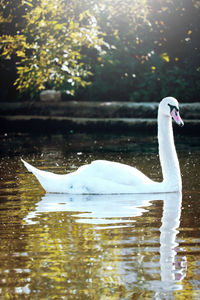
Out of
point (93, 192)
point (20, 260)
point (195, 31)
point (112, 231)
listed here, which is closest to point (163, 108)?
point (93, 192)

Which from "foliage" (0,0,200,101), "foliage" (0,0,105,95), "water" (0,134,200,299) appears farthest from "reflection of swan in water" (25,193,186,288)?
"foliage" (0,0,200,101)

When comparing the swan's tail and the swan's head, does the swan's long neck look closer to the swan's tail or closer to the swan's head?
the swan's head

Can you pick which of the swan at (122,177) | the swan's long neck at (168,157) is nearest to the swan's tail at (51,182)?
the swan at (122,177)

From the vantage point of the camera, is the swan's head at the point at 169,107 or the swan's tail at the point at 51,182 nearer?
the swan's tail at the point at 51,182

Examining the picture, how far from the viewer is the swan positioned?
9406mm

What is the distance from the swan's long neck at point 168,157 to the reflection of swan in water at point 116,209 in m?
0.16

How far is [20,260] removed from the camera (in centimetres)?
625

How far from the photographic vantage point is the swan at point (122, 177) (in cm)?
941

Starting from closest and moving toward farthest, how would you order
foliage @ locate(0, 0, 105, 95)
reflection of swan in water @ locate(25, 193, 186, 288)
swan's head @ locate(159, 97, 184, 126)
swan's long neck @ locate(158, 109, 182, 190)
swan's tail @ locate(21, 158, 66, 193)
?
reflection of swan in water @ locate(25, 193, 186, 288)
swan's long neck @ locate(158, 109, 182, 190)
swan's tail @ locate(21, 158, 66, 193)
swan's head @ locate(159, 97, 184, 126)
foliage @ locate(0, 0, 105, 95)

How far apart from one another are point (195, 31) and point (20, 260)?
16887 mm

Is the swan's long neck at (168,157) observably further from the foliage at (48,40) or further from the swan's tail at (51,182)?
the foliage at (48,40)

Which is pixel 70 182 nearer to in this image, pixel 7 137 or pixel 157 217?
pixel 157 217

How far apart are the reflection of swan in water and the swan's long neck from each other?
16cm

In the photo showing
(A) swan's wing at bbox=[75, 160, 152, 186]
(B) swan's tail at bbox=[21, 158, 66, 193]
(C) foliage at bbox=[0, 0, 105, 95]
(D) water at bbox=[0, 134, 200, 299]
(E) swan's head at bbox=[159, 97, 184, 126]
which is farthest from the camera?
(C) foliage at bbox=[0, 0, 105, 95]
